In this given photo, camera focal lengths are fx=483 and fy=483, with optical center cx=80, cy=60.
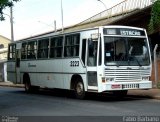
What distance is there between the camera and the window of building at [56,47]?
22547mm

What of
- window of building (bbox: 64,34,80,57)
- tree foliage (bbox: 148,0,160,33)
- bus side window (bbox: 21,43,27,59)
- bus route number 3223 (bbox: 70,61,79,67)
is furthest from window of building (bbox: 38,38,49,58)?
tree foliage (bbox: 148,0,160,33)

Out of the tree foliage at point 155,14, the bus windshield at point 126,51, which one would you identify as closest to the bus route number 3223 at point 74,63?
the bus windshield at point 126,51

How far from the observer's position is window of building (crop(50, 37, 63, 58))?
2255cm

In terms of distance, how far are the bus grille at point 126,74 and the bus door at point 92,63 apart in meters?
0.69

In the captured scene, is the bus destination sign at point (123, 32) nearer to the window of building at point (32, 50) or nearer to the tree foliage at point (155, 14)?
the tree foliage at point (155, 14)

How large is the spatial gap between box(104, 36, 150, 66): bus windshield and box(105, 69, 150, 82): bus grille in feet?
0.84

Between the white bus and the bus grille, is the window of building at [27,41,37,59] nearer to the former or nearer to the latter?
the white bus

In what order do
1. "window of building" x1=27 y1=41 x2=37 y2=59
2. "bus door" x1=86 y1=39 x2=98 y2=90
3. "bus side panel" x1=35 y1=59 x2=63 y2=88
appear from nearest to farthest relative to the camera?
1. "bus door" x1=86 y1=39 x2=98 y2=90
2. "bus side panel" x1=35 y1=59 x2=63 y2=88
3. "window of building" x1=27 y1=41 x2=37 y2=59

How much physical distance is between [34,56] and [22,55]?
6.63ft

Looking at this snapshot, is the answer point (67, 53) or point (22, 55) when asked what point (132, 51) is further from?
point (22, 55)

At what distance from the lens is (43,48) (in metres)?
24.5

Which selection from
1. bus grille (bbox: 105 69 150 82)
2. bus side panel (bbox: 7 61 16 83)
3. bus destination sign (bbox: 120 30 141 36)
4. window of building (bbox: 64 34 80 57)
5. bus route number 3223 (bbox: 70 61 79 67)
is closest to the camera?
bus grille (bbox: 105 69 150 82)

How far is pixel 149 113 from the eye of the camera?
14.4 m

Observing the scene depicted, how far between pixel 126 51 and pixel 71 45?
3092mm
